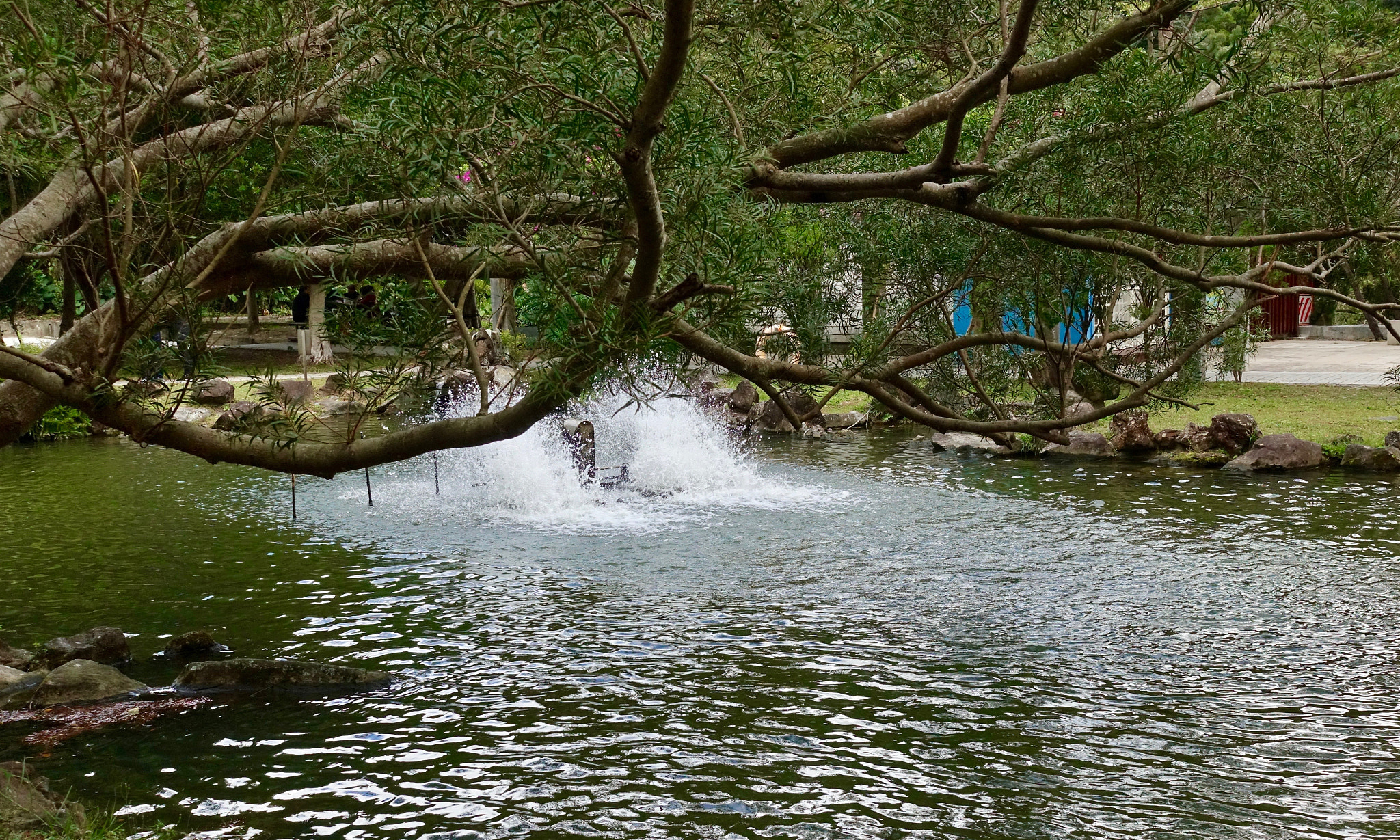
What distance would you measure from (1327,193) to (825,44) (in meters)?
4.38

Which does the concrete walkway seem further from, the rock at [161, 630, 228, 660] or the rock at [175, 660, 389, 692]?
the rock at [161, 630, 228, 660]

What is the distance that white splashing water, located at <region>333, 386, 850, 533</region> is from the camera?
19.5 m

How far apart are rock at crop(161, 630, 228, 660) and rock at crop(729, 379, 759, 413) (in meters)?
21.1

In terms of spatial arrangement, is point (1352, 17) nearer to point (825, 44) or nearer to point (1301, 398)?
point (825, 44)

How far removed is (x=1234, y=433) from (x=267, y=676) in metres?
19.9

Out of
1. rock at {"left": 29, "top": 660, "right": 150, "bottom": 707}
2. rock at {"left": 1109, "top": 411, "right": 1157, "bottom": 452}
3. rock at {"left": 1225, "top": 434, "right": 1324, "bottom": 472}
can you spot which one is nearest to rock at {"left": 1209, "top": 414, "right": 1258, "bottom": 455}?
rock at {"left": 1225, "top": 434, "right": 1324, "bottom": 472}

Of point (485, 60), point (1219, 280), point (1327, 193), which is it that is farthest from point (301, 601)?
point (1327, 193)

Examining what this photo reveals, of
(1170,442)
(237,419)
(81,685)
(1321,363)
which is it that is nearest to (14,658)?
(81,685)

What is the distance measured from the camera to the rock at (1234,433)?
79.3ft

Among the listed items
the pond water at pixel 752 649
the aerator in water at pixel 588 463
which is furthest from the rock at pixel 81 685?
the aerator in water at pixel 588 463

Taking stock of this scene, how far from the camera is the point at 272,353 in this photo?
44.3 m

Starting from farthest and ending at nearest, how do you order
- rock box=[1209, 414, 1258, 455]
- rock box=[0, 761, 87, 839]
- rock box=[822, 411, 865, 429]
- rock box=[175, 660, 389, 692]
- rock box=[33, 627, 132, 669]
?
rock box=[822, 411, 865, 429] → rock box=[1209, 414, 1258, 455] → rock box=[33, 627, 132, 669] → rock box=[175, 660, 389, 692] → rock box=[0, 761, 87, 839]

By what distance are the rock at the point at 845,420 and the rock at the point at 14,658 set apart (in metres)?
21.3

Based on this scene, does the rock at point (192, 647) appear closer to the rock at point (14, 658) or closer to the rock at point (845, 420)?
the rock at point (14, 658)
